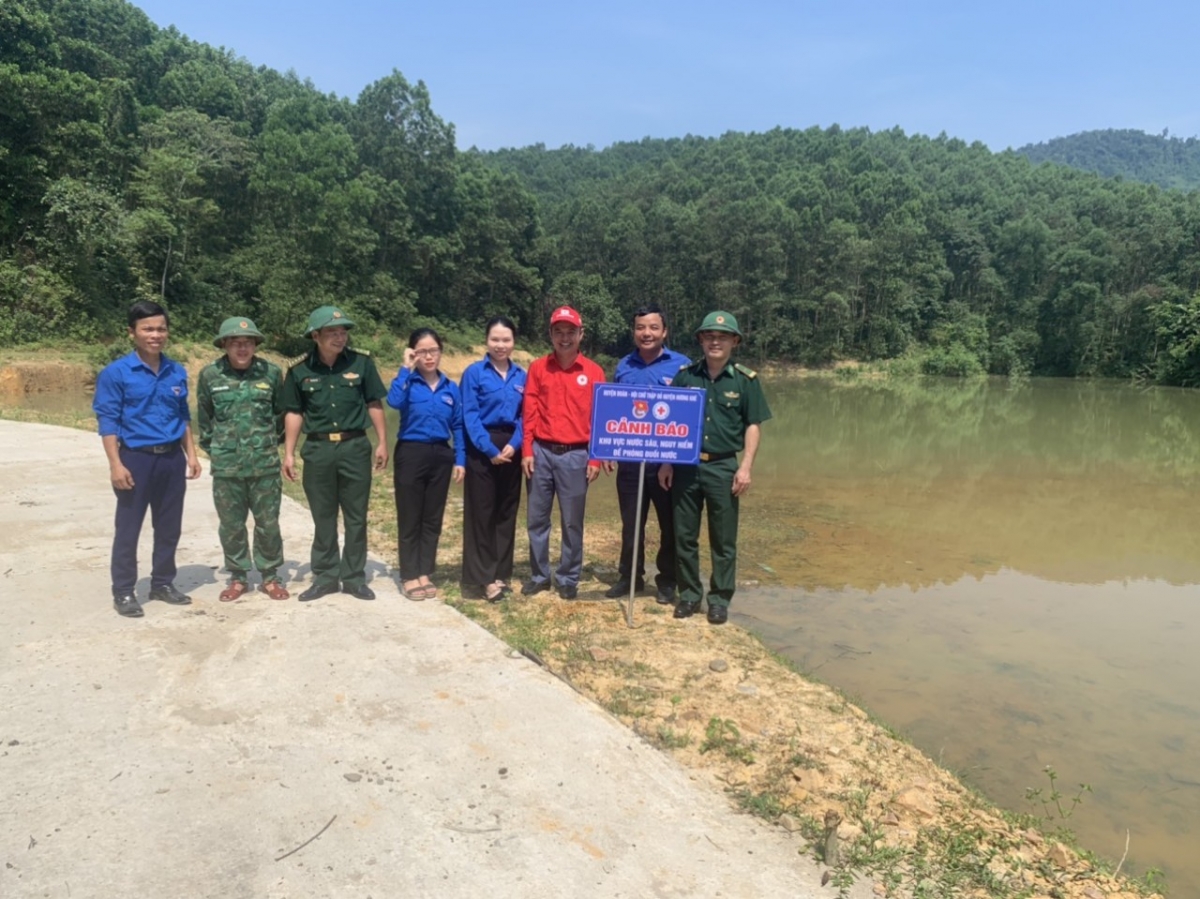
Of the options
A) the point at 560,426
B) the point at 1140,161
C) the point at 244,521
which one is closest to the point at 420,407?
the point at 560,426

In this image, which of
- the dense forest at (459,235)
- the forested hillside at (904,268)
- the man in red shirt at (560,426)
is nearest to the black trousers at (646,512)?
the man in red shirt at (560,426)

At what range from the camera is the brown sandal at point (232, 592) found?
14.3ft

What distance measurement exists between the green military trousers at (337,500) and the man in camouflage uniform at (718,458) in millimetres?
1949

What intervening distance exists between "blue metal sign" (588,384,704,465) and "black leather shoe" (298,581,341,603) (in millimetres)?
1844

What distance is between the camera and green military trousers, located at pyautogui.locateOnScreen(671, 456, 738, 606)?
14.8ft

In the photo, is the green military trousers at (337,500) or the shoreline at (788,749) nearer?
the shoreline at (788,749)

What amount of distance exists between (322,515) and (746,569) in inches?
158

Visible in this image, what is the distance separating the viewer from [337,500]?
14.9ft

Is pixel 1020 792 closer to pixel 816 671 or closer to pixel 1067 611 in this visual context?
pixel 816 671

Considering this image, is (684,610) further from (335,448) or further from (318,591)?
(335,448)

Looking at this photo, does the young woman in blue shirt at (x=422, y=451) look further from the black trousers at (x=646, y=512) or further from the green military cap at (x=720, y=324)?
the green military cap at (x=720, y=324)

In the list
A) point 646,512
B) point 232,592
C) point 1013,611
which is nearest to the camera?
point 232,592

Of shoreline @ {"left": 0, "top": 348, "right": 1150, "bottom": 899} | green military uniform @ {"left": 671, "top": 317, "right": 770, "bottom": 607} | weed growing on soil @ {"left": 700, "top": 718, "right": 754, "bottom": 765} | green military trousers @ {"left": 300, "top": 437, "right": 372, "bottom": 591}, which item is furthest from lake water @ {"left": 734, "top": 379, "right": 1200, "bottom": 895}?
green military trousers @ {"left": 300, "top": 437, "right": 372, "bottom": 591}

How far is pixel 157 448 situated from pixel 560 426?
90.4 inches
